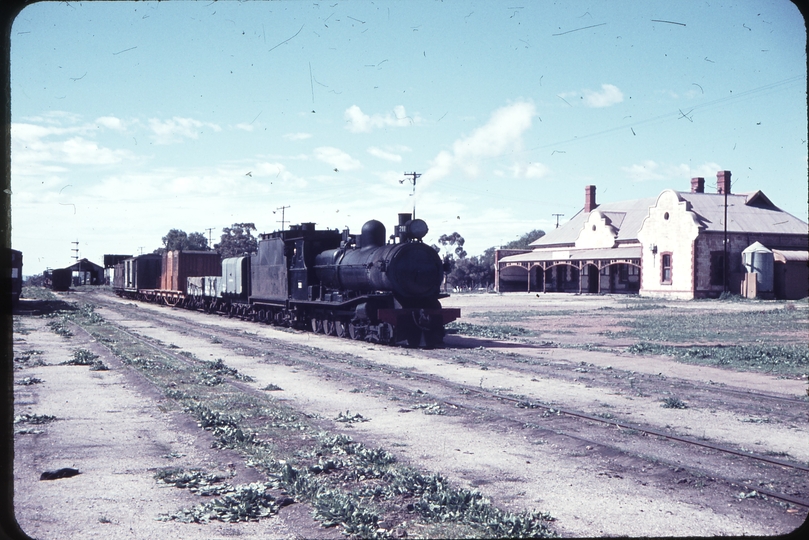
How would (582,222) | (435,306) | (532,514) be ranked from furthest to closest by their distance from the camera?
1. (582,222)
2. (435,306)
3. (532,514)

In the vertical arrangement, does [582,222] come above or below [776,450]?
above

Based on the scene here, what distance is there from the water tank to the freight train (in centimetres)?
3242

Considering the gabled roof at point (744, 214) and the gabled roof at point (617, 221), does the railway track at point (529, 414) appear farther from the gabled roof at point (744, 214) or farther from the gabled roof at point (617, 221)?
the gabled roof at point (617, 221)

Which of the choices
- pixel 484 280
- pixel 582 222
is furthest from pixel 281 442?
pixel 484 280

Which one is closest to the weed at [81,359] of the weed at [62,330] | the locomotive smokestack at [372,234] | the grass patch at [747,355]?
the weed at [62,330]

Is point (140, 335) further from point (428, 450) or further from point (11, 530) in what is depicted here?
point (11, 530)

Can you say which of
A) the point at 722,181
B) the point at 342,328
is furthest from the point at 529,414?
the point at 722,181

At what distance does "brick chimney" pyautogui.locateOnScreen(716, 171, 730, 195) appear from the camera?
5332 centimetres

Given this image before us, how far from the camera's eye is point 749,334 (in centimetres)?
2442

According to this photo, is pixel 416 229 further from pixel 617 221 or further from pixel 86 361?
pixel 617 221

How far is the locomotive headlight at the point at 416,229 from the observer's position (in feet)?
65.6

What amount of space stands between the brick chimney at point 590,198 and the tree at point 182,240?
84832 millimetres

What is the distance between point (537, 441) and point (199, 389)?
6416mm

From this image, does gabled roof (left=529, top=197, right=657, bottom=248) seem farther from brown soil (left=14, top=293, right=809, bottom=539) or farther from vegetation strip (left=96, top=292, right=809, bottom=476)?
vegetation strip (left=96, top=292, right=809, bottom=476)
